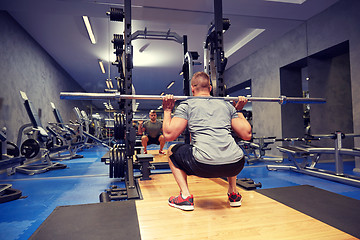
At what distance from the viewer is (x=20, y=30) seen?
489cm

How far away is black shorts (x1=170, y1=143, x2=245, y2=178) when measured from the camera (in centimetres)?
140

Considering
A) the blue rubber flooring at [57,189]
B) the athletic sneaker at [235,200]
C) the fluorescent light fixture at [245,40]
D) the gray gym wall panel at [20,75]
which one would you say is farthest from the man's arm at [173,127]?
the fluorescent light fixture at [245,40]

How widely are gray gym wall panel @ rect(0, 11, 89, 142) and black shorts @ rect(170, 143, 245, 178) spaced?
3.97m

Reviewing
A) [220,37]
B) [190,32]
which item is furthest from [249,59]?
[220,37]

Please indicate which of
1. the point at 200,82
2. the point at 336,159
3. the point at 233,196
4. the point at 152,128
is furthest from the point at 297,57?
the point at 233,196

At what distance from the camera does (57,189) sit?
113 inches

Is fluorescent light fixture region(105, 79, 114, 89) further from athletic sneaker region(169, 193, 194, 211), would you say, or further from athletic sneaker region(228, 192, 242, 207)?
athletic sneaker region(228, 192, 242, 207)

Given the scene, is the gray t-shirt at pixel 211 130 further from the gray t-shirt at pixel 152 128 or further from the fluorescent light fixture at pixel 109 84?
the fluorescent light fixture at pixel 109 84

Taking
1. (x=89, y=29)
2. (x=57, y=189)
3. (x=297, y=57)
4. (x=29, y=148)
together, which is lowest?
(x=57, y=189)

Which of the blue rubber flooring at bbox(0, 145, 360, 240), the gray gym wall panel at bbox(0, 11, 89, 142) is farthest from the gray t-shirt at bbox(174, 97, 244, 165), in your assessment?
the gray gym wall panel at bbox(0, 11, 89, 142)

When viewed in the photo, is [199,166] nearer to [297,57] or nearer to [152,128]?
[152,128]

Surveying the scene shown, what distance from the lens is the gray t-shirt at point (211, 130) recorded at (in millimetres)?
1396

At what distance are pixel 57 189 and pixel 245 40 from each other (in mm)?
5286

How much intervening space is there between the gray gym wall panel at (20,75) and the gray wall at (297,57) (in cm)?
565
